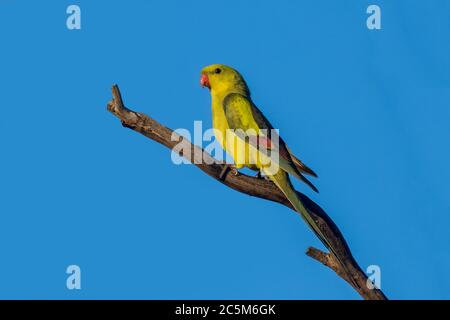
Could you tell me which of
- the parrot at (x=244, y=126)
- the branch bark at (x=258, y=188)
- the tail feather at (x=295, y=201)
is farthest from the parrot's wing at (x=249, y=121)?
the branch bark at (x=258, y=188)

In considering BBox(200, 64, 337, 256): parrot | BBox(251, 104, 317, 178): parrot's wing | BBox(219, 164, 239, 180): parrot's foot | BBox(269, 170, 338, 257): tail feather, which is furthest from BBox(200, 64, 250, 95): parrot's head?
BBox(269, 170, 338, 257): tail feather

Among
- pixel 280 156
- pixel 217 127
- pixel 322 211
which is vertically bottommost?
pixel 322 211

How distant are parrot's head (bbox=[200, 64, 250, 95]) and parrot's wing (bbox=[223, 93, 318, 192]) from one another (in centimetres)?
25

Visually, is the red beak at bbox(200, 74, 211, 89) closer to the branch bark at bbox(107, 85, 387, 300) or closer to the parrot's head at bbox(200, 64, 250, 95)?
the parrot's head at bbox(200, 64, 250, 95)

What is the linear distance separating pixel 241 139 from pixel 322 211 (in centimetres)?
157

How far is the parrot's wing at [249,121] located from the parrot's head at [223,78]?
0.83ft

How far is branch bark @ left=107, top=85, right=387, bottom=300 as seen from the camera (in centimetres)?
1044

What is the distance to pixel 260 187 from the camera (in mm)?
11148

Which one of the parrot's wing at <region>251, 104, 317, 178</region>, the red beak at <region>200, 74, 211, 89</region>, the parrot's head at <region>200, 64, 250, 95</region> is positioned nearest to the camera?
the parrot's wing at <region>251, 104, 317, 178</region>

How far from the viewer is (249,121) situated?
11508mm

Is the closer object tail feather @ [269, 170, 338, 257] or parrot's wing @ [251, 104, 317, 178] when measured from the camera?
tail feather @ [269, 170, 338, 257]
